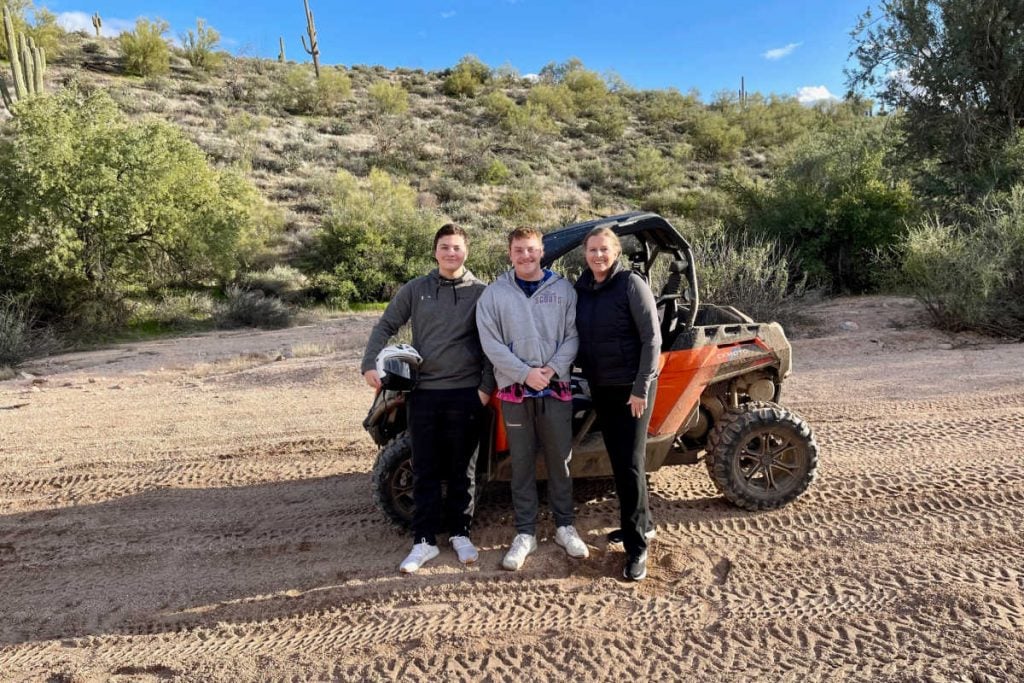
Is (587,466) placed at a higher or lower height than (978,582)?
higher

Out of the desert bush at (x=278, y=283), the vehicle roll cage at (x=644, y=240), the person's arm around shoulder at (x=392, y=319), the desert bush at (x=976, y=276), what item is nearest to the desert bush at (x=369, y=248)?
the desert bush at (x=278, y=283)

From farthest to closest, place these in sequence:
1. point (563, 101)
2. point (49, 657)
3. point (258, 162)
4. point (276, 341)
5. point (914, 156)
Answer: point (563, 101)
point (258, 162)
point (914, 156)
point (276, 341)
point (49, 657)

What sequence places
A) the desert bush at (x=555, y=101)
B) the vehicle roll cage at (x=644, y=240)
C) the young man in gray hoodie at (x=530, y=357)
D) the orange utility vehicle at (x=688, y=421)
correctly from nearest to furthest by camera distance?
1. the young man in gray hoodie at (x=530, y=357)
2. the vehicle roll cage at (x=644, y=240)
3. the orange utility vehicle at (x=688, y=421)
4. the desert bush at (x=555, y=101)

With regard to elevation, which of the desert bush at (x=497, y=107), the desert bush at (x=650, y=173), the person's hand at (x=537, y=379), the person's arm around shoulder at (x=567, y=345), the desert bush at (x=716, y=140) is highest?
the desert bush at (x=497, y=107)

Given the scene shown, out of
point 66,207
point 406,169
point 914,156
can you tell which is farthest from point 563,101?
point 66,207

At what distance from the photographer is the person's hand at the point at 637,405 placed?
344cm

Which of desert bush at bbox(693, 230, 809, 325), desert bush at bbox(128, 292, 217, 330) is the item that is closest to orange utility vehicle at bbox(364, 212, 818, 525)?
desert bush at bbox(693, 230, 809, 325)

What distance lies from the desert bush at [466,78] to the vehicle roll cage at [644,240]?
140 feet

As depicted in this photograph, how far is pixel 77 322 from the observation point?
14.7m

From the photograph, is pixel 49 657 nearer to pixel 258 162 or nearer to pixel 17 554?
pixel 17 554

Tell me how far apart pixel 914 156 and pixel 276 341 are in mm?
15676

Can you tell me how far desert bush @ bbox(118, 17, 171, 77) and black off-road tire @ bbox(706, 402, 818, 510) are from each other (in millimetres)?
42647

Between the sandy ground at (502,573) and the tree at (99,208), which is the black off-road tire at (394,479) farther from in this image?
the tree at (99,208)

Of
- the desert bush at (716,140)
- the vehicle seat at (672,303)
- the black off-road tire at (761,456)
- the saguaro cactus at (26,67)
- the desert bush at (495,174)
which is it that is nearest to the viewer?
the black off-road tire at (761,456)
